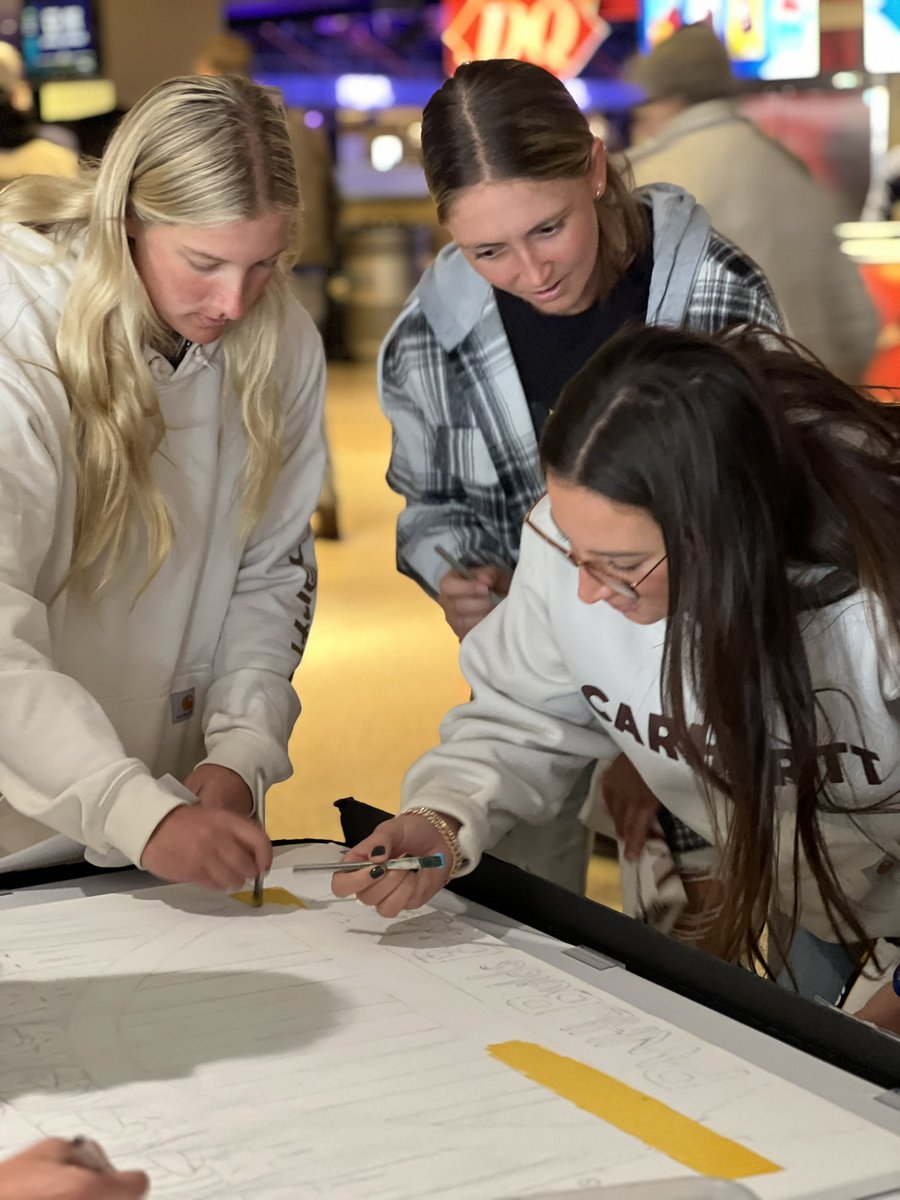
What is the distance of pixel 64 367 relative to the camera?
61.8 inches

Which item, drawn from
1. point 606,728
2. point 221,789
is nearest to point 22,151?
point 221,789

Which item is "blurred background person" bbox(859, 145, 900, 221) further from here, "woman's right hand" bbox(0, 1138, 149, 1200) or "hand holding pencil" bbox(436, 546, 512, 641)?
"woman's right hand" bbox(0, 1138, 149, 1200)

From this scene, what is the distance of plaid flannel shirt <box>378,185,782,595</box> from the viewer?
6.11ft

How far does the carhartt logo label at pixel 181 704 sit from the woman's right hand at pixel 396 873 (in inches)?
14.7

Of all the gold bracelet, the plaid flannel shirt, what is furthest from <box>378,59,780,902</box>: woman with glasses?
the gold bracelet

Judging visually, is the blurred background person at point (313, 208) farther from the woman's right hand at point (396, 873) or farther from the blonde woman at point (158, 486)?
the woman's right hand at point (396, 873)

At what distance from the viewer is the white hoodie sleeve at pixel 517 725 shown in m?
1.58

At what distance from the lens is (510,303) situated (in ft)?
6.31

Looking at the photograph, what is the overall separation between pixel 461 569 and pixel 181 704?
390 millimetres

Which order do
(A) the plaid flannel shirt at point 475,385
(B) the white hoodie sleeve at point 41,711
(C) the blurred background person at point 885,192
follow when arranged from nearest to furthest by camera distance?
(B) the white hoodie sleeve at point 41,711, (A) the plaid flannel shirt at point 475,385, (C) the blurred background person at point 885,192

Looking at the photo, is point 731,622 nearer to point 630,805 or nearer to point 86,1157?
point 630,805

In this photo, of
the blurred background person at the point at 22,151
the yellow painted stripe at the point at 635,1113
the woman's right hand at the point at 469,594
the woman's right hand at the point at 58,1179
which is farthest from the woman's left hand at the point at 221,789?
the blurred background person at the point at 22,151

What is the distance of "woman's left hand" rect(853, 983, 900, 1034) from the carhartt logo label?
790 millimetres

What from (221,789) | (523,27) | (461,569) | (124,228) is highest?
(523,27)
